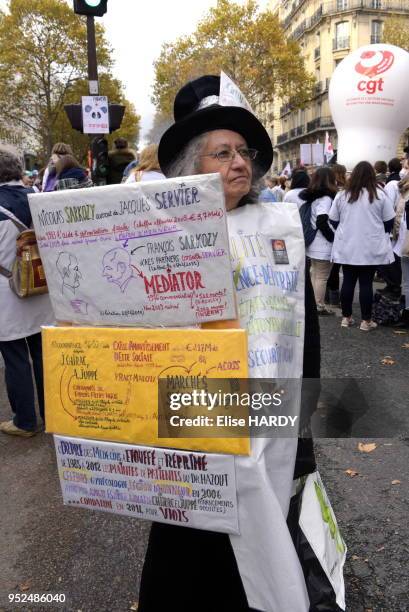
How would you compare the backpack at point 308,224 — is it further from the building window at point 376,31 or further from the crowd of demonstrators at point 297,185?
the building window at point 376,31

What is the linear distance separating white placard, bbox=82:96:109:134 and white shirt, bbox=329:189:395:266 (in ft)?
15.1

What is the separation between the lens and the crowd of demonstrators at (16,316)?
3.50 m

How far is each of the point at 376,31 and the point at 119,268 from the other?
5335cm

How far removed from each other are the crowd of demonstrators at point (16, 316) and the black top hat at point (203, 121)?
2.15 metres

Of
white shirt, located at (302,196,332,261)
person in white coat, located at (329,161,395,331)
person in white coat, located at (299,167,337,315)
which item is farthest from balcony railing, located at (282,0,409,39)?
person in white coat, located at (329,161,395,331)

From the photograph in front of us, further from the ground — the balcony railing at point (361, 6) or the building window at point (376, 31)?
the balcony railing at point (361, 6)

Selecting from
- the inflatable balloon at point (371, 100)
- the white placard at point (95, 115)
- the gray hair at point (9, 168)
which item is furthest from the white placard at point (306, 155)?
the gray hair at point (9, 168)

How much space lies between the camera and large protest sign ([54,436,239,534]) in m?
1.24

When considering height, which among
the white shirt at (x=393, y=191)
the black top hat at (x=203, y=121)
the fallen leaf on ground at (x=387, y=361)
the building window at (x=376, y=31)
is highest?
the building window at (x=376, y=31)

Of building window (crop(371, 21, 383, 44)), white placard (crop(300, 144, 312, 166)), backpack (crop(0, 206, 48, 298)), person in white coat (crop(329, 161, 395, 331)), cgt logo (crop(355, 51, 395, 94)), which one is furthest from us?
building window (crop(371, 21, 383, 44))

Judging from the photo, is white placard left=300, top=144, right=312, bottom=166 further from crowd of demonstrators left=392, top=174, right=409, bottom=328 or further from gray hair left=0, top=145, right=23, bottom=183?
gray hair left=0, top=145, right=23, bottom=183

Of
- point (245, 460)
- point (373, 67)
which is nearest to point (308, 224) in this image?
point (245, 460)

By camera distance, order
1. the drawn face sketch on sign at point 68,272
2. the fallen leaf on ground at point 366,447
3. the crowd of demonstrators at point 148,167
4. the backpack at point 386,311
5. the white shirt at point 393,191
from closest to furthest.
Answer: the drawn face sketch on sign at point 68,272 → the fallen leaf on ground at point 366,447 → the crowd of demonstrators at point 148,167 → the backpack at point 386,311 → the white shirt at point 393,191

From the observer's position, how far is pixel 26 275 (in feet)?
11.0
